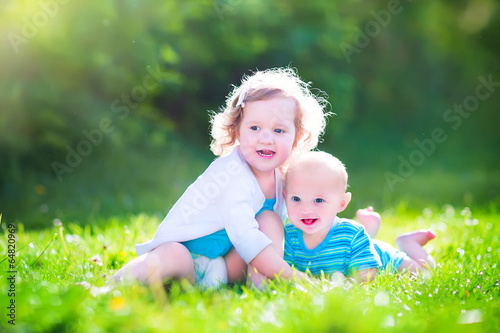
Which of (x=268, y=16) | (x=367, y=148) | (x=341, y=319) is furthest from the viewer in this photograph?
(x=367, y=148)

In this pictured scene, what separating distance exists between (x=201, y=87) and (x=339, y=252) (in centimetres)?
499

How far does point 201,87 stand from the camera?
733 centimetres

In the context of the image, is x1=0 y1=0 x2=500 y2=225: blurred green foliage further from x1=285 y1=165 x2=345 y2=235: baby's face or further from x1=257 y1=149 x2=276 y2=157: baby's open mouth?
x1=285 y1=165 x2=345 y2=235: baby's face

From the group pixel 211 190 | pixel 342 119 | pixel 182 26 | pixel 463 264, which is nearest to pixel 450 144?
pixel 342 119

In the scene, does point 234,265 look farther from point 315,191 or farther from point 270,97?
point 270,97

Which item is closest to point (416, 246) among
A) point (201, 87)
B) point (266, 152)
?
point (266, 152)

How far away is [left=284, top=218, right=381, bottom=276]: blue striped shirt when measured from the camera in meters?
2.70

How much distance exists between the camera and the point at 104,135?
585 centimetres

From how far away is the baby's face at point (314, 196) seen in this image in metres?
2.67

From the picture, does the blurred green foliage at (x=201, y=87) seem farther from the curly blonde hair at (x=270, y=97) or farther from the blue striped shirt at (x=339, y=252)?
the blue striped shirt at (x=339, y=252)

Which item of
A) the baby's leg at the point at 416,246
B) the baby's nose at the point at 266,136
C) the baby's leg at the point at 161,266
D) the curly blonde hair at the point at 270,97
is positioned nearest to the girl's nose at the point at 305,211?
the baby's nose at the point at 266,136

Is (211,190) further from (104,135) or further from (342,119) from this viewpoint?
(342,119)

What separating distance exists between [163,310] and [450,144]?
7953mm

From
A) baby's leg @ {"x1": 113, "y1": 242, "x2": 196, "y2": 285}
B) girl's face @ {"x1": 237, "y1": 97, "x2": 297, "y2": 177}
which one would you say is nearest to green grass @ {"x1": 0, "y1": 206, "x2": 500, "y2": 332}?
baby's leg @ {"x1": 113, "y1": 242, "x2": 196, "y2": 285}
